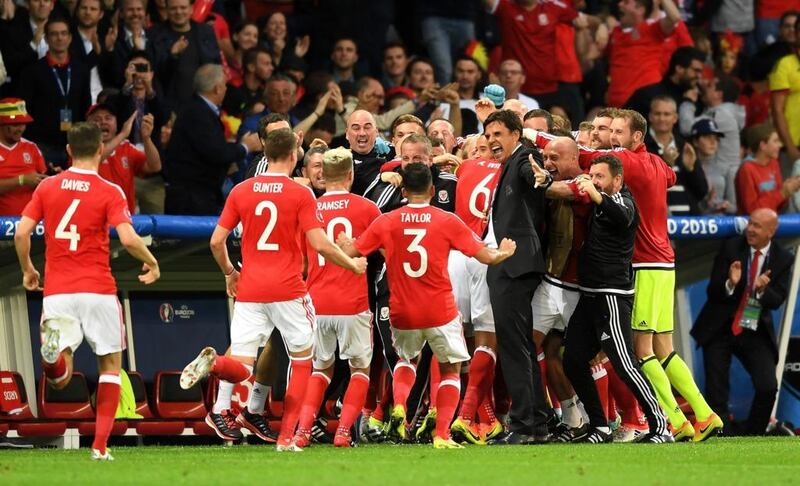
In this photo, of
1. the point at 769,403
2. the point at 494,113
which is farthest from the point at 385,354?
the point at 769,403

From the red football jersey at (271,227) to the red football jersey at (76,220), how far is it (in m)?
1.04

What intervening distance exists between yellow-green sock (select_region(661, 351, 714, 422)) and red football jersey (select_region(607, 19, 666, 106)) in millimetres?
6618

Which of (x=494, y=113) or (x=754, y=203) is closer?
(x=494, y=113)

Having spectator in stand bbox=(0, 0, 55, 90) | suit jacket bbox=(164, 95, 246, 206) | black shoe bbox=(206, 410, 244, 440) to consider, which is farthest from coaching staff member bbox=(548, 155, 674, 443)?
spectator in stand bbox=(0, 0, 55, 90)

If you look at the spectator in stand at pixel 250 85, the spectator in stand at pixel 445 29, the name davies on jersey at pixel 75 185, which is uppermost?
the spectator in stand at pixel 445 29

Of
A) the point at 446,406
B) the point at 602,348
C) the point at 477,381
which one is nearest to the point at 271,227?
the point at 446,406

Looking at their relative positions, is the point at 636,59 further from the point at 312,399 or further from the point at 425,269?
the point at 312,399

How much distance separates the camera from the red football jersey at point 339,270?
1135 cm

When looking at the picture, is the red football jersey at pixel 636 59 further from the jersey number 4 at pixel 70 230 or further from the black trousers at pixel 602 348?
the jersey number 4 at pixel 70 230

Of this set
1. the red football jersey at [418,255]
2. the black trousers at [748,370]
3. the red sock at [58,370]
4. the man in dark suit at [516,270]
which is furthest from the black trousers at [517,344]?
the black trousers at [748,370]

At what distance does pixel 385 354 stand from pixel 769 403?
193 inches

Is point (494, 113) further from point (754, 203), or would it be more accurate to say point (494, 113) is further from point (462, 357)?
point (754, 203)

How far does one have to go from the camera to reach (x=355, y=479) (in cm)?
831

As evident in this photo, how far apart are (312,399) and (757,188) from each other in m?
7.69
